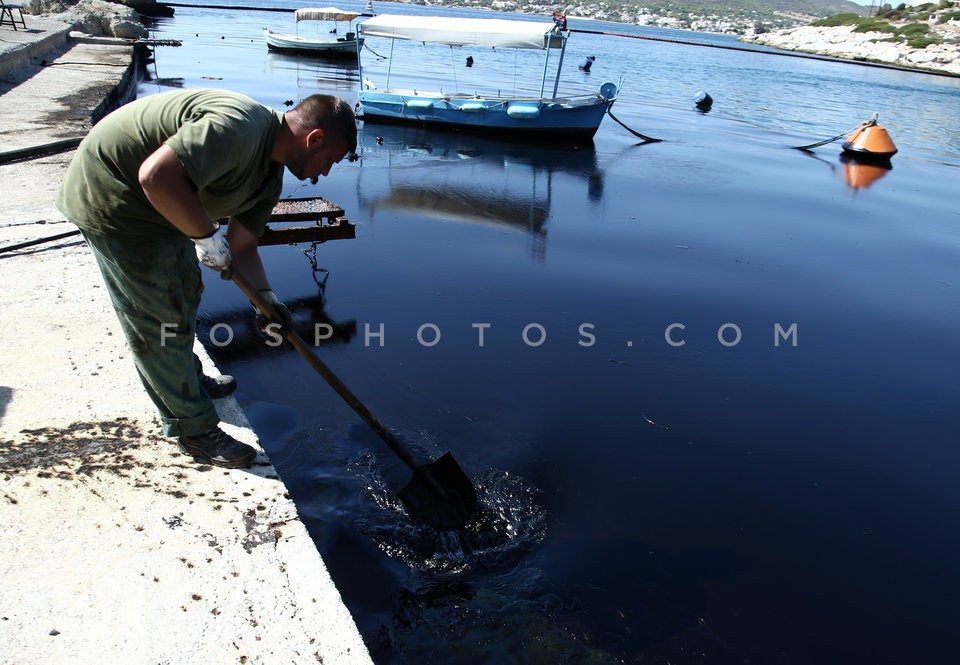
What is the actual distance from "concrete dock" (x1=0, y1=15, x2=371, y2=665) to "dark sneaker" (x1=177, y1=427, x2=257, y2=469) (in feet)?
0.15

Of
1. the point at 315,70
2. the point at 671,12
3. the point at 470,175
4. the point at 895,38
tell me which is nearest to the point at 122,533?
the point at 470,175

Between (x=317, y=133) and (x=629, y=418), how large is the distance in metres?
3.03

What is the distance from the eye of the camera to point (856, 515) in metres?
3.89

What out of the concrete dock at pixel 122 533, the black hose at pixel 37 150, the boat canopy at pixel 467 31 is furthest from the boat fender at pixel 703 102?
the concrete dock at pixel 122 533

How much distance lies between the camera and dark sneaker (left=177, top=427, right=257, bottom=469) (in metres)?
2.92

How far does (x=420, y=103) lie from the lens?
15.8m

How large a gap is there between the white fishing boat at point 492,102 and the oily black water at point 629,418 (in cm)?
527

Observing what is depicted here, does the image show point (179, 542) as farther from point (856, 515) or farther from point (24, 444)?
point (856, 515)

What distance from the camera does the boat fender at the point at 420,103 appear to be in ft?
51.5

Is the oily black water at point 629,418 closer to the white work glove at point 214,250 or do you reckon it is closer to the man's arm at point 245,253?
the man's arm at point 245,253

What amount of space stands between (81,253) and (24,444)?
2.49 meters

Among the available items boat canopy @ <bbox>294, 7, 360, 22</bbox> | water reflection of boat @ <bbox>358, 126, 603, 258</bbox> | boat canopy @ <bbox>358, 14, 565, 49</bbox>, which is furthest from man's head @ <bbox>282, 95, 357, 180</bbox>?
boat canopy @ <bbox>294, 7, 360, 22</bbox>

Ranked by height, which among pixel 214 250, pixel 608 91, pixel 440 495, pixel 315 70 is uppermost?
pixel 315 70

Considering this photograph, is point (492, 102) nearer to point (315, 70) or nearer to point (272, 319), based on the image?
point (272, 319)
